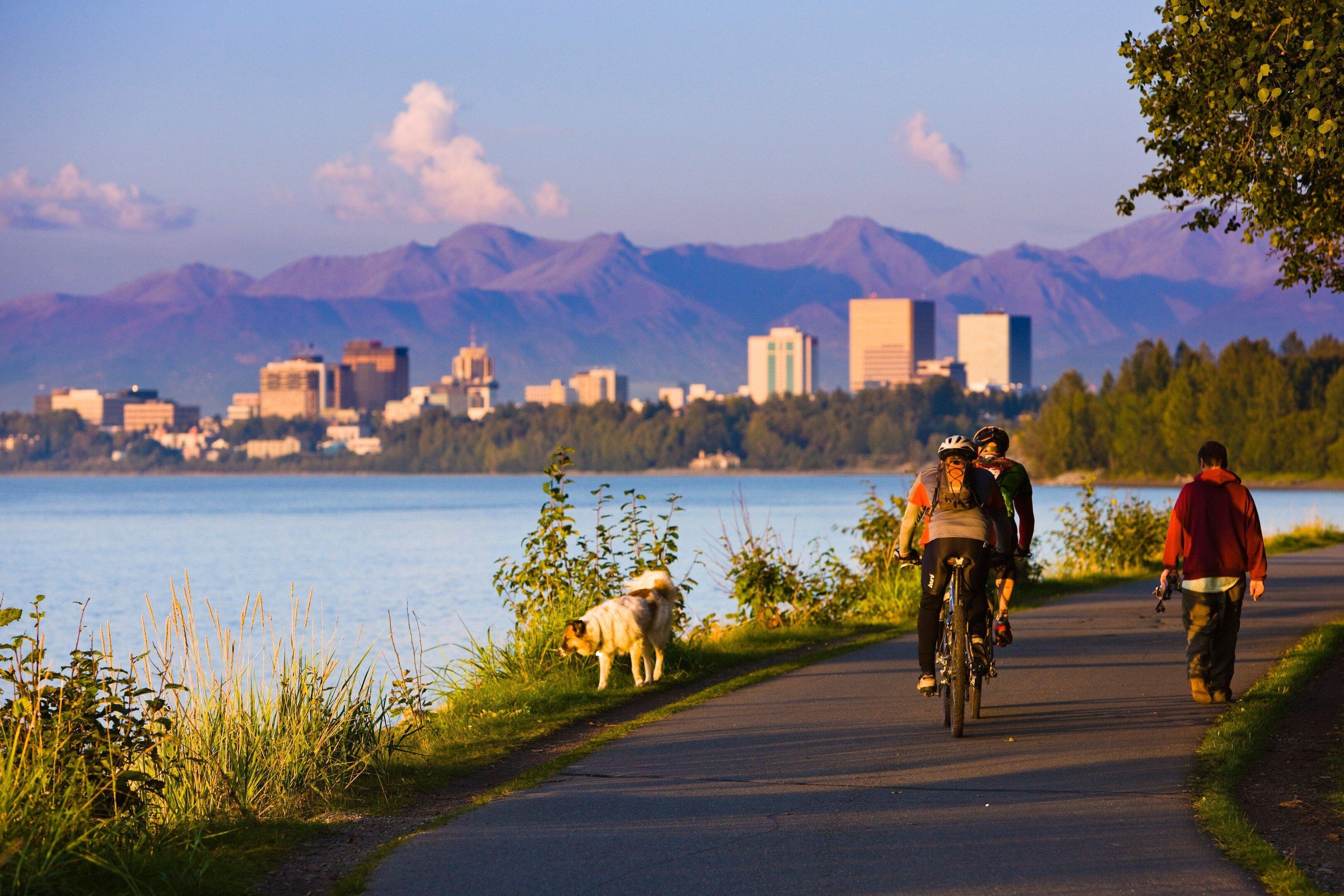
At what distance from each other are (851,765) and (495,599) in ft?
83.9

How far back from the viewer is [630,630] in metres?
11.6

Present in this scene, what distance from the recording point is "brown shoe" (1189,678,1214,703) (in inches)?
398

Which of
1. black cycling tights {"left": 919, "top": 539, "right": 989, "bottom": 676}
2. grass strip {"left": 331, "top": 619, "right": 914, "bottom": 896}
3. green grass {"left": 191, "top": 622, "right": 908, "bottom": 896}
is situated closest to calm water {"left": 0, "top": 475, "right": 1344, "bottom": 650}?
green grass {"left": 191, "top": 622, "right": 908, "bottom": 896}

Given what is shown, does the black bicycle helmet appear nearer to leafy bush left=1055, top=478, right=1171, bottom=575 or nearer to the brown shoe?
the brown shoe

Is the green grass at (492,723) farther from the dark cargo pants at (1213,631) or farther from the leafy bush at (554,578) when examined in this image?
the dark cargo pants at (1213,631)

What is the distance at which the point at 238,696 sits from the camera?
317 inches

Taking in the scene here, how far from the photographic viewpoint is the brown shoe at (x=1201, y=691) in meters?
10.1

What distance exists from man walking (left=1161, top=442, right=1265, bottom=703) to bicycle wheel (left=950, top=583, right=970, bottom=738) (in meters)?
1.79

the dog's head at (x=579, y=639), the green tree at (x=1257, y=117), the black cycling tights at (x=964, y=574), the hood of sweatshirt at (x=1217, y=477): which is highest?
the green tree at (x=1257, y=117)

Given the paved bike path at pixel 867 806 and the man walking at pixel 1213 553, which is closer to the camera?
the paved bike path at pixel 867 806

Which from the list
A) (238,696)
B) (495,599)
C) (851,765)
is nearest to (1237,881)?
(851,765)

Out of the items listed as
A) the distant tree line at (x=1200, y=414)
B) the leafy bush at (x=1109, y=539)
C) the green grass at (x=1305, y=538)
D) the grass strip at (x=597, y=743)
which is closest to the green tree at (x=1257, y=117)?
the grass strip at (x=597, y=743)

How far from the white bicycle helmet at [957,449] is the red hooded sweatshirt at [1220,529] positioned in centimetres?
181

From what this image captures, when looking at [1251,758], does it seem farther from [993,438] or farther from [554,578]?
[554,578]
